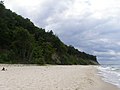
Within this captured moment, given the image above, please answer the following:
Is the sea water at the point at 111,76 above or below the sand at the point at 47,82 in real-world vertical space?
above

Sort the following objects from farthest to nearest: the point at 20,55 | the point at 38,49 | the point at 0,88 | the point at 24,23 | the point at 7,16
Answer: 1. the point at 24,23
2. the point at 7,16
3. the point at 38,49
4. the point at 20,55
5. the point at 0,88

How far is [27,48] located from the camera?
79875 mm

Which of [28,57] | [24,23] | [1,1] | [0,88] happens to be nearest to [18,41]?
[28,57]

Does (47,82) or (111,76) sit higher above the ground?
(111,76)

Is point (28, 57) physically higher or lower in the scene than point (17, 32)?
lower

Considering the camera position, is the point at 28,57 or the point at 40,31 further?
the point at 40,31

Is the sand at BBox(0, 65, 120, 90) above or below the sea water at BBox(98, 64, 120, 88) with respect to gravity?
below

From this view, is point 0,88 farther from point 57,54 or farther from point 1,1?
point 57,54

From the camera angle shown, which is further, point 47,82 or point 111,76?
point 111,76

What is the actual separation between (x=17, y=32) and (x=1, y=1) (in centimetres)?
2437

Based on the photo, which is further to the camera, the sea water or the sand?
the sea water

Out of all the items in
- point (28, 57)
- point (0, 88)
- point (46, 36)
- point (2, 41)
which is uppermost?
point (46, 36)

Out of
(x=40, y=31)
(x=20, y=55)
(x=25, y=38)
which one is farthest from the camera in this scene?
(x=40, y=31)

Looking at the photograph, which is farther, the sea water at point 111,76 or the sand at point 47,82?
the sea water at point 111,76
